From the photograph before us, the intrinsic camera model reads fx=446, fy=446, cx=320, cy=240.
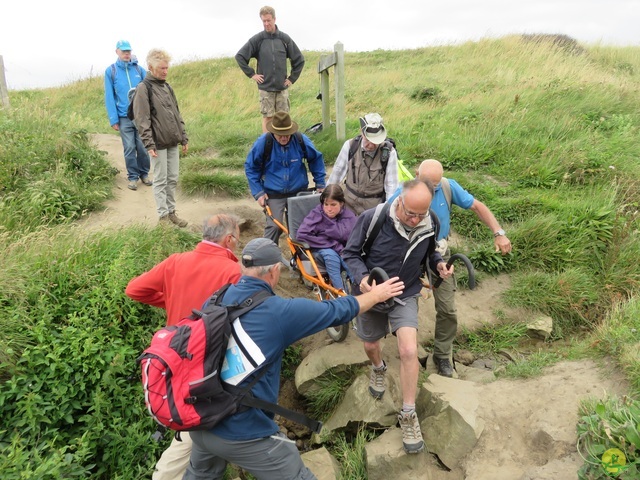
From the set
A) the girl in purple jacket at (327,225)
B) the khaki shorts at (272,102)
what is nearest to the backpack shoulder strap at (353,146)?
the girl in purple jacket at (327,225)

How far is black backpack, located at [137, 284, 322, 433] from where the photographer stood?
2.33 meters

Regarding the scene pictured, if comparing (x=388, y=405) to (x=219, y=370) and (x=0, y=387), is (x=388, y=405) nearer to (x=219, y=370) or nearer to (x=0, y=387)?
(x=219, y=370)

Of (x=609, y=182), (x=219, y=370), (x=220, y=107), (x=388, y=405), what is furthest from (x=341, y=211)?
(x=220, y=107)

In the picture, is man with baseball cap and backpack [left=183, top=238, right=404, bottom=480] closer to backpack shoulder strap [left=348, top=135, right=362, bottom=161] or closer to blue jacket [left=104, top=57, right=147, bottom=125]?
backpack shoulder strap [left=348, top=135, right=362, bottom=161]

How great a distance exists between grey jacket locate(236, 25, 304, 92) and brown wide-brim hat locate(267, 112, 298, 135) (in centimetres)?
295

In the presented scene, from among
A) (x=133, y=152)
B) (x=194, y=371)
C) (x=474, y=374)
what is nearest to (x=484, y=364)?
(x=474, y=374)

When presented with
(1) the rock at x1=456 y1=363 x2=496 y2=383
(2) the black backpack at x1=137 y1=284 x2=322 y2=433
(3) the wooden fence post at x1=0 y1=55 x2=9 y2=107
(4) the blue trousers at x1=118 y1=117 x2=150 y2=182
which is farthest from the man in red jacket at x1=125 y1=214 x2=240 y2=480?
(3) the wooden fence post at x1=0 y1=55 x2=9 y2=107

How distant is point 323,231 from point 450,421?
7.73 ft

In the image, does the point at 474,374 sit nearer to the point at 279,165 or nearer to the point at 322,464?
the point at 322,464

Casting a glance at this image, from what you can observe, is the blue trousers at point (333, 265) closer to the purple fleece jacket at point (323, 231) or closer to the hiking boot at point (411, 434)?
the purple fleece jacket at point (323, 231)

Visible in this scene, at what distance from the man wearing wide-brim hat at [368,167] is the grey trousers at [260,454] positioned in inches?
125

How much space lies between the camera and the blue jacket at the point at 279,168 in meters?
5.68

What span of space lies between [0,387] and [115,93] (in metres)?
5.51

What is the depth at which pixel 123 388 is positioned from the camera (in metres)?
3.88
